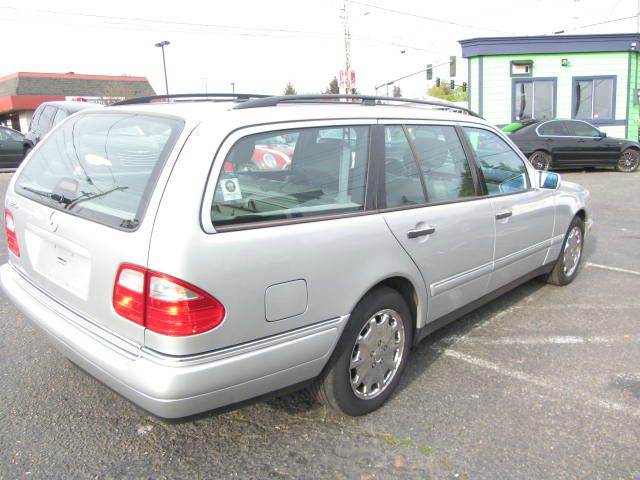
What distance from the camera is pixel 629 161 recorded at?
15.4 metres

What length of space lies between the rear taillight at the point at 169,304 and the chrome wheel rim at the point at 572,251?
3.96 metres

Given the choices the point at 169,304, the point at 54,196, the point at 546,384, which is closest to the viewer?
the point at 169,304

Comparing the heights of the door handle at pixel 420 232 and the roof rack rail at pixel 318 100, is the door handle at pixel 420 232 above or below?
below

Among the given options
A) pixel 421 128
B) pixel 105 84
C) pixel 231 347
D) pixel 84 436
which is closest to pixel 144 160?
pixel 231 347

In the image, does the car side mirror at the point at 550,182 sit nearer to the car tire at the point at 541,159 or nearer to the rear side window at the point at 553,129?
the car tire at the point at 541,159

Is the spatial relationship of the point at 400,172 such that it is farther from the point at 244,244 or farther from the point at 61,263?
the point at 61,263

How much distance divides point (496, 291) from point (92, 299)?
9.31ft

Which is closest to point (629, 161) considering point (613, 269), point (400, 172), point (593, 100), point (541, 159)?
point (541, 159)

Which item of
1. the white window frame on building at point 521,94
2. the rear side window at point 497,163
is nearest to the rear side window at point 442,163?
the rear side window at point 497,163

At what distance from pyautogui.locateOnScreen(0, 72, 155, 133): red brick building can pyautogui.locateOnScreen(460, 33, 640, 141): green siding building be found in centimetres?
3062

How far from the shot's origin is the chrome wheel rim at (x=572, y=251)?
5.26 m

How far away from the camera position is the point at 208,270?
2.25 metres

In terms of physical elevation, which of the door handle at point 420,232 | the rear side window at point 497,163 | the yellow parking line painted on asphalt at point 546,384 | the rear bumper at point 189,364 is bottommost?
the yellow parking line painted on asphalt at point 546,384

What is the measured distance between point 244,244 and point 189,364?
1.74 feet
